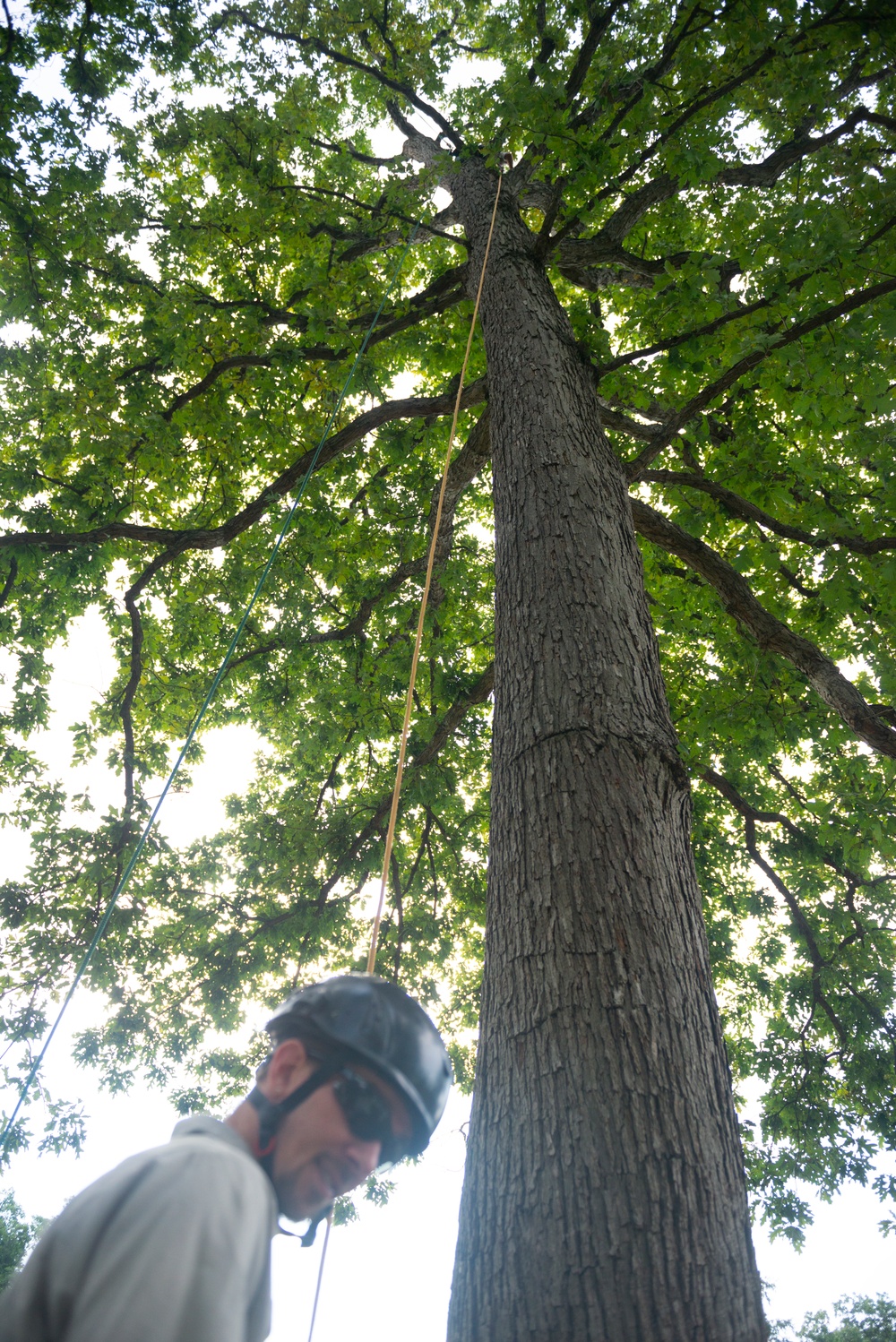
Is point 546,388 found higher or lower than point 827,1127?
higher

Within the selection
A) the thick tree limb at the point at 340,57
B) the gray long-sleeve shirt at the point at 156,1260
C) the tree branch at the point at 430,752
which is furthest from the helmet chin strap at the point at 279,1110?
the thick tree limb at the point at 340,57

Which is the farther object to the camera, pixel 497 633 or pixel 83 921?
pixel 83 921

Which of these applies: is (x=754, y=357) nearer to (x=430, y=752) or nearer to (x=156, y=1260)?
(x=430, y=752)

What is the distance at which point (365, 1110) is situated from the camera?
3.52ft

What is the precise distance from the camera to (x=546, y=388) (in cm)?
344

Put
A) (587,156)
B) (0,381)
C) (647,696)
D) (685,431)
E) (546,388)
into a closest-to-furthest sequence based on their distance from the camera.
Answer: (647,696)
(546,388)
(587,156)
(685,431)
(0,381)

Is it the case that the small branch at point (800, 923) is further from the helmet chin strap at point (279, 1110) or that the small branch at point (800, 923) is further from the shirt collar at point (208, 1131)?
the shirt collar at point (208, 1131)

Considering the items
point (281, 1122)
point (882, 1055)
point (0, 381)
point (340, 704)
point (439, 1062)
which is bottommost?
point (281, 1122)

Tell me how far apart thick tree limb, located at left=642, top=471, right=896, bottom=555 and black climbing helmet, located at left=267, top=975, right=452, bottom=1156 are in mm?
3868

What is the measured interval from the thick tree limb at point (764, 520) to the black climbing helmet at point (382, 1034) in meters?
3.87

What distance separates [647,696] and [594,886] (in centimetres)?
75

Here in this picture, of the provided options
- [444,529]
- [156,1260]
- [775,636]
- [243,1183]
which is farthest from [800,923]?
[156,1260]

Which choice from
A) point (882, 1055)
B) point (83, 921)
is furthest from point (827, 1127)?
point (83, 921)

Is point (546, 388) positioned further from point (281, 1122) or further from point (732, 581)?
point (281, 1122)
